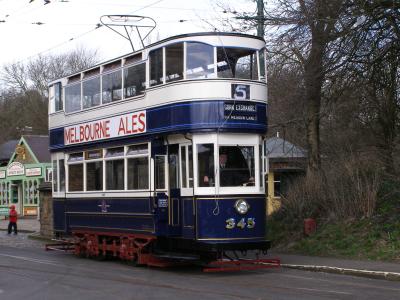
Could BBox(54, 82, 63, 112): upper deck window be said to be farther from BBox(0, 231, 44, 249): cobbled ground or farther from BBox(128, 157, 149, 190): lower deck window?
BBox(0, 231, 44, 249): cobbled ground

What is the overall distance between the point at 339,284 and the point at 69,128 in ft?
32.3

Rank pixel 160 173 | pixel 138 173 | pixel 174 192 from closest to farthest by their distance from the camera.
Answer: pixel 174 192
pixel 160 173
pixel 138 173

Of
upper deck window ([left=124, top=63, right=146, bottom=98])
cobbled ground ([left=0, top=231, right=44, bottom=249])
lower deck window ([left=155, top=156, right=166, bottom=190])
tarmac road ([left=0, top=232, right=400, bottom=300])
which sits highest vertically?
upper deck window ([left=124, top=63, right=146, bottom=98])

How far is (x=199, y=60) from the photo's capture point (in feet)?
49.1

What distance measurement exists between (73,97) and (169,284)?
27.7 ft

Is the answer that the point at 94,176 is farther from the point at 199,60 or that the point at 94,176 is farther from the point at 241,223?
the point at 241,223

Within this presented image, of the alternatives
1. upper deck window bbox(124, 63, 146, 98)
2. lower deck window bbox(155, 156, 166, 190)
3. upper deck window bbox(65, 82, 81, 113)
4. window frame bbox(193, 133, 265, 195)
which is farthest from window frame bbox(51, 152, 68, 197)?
window frame bbox(193, 133, 265, 195)

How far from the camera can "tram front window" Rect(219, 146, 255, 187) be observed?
14.6 metres

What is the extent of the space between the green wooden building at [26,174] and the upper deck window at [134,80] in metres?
32.8

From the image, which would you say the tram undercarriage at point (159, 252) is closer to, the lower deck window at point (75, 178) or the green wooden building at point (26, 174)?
the lower deck window at point (75, 178)

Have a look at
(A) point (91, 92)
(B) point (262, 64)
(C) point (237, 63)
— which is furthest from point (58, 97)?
(B) point (262, 64)

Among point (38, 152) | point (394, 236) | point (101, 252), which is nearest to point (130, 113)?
point (101, 252)

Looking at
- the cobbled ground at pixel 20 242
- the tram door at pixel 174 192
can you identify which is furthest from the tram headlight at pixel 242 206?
the cobbled ground at pixel 20 242

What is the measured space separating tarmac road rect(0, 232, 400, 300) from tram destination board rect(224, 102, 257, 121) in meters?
3.48
